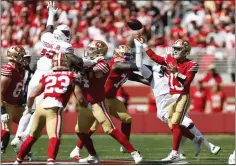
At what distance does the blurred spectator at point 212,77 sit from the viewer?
18967 millimetres

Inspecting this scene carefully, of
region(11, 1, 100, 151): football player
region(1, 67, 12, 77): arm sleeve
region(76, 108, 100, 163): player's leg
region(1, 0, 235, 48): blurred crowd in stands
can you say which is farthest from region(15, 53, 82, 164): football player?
region(1, 0, 235, 48): blurred crowd in stands

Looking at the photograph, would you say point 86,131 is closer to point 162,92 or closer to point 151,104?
point 162,92

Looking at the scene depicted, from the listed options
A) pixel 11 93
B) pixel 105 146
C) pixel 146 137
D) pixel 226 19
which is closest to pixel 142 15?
pixel 226 19

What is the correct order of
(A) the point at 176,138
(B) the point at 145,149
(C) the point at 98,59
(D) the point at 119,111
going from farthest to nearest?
(B) the point at 145,149, (D) the point at 119,111, (A) the point at 176,138, (C) the point at 98,59

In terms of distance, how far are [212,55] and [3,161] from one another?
30.1 feet

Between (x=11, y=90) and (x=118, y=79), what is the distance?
168 centimetres

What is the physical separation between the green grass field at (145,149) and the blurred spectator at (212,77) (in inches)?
85.3

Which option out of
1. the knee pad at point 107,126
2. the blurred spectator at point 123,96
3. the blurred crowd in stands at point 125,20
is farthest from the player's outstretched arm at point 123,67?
the blurred crowd in stands at point 125,20

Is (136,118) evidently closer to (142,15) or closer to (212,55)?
(212,55)

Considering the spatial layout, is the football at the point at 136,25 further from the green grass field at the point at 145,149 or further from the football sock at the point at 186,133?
the green grass field at the point at 145,149

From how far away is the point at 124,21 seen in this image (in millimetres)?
21266

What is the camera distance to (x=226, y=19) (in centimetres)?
2092

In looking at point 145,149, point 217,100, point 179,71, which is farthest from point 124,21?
point 179,71

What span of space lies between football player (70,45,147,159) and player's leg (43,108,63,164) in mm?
1783
